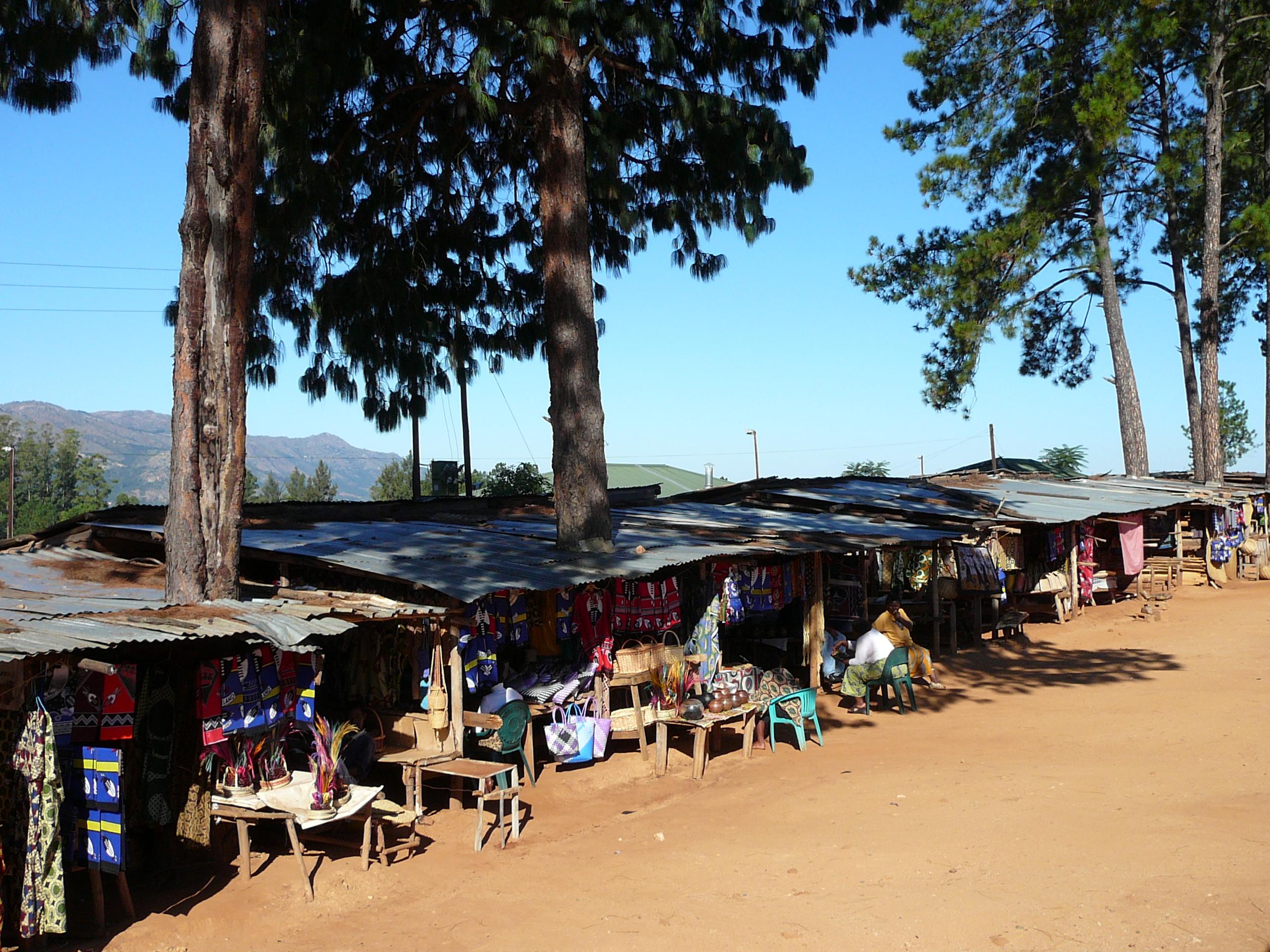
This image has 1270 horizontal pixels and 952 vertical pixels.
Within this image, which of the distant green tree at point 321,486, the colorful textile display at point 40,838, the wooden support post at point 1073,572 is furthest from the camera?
the distant green tree at point 321,486

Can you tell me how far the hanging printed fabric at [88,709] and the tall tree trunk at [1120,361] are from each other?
2322 cm

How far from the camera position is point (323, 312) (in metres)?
12.7

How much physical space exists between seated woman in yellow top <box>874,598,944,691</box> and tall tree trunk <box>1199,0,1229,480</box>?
645 inches

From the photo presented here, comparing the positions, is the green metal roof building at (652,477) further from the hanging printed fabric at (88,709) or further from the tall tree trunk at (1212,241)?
the hanging printed fabric at (88,709)

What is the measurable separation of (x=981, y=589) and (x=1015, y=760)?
577 cm

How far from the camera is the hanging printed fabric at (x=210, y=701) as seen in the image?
615 centimetres

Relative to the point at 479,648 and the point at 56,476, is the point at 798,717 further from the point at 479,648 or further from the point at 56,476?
the point at 56,476

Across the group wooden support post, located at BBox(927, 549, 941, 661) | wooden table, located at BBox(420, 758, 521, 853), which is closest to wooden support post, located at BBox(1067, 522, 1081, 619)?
wooden support post, located at BBox(927, 549, 941, 661)

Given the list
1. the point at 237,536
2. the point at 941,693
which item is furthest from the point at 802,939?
the point at 941,693

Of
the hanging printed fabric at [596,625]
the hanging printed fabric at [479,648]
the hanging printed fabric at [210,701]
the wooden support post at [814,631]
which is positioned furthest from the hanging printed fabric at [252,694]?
the wooden support post at [814,631]

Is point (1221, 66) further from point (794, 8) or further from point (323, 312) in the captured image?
point (323, 312)

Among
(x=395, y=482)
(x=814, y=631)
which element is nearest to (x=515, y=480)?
(x=814, y=631)

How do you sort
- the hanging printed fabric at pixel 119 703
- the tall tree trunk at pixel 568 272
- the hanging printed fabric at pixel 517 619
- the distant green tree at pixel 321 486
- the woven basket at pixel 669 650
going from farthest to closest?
the distant green tree at pixel 321 486, the tall tree trunk at pixel 568 272, the woven basket at pixel 669 650, the hanging printed fabric at pixel 517 619, the hanging printed fabric at pixel 119 703

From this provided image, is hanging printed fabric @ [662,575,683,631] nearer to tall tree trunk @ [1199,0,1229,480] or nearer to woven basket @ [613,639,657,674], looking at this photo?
woven basket @ [613,639,657,674]
